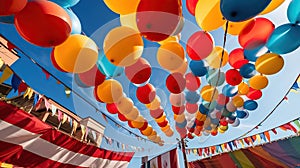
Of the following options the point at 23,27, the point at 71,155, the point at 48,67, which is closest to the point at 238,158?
the point at 71,155

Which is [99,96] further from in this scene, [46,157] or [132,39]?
[46,157]

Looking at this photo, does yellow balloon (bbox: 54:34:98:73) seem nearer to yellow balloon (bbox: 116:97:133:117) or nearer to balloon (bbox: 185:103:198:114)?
yellow balloon (bbox: 116:97:133:117)

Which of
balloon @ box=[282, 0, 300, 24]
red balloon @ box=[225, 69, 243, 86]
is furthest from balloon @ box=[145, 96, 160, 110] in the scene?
balloon @ box=[282, 0, 300, 24]

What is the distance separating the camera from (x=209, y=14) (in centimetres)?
183

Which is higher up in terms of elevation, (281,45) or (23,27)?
(281,45)

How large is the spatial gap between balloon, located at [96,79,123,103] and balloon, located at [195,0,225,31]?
4.28 feet

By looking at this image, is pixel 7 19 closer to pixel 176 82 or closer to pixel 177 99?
pixel 176 82

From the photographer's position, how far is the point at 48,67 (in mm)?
2391

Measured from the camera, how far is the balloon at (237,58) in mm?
2746

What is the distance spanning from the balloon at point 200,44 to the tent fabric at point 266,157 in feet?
12.9

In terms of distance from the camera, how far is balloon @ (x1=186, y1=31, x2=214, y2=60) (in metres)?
2.27

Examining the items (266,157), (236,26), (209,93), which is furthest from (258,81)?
(266,157)

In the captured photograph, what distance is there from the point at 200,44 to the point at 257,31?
0.64 metres

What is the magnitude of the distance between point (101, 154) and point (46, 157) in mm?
991
